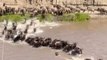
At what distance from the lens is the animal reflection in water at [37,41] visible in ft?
127

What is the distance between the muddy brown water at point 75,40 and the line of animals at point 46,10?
10.5 ft

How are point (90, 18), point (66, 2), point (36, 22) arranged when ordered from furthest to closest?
point (66, 2), point (90, 18), point (36, 22)

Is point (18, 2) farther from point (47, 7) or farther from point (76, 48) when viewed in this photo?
point (76, 48)

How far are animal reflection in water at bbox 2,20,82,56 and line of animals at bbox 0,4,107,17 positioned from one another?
649 centimetres

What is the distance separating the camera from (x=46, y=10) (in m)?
52.6

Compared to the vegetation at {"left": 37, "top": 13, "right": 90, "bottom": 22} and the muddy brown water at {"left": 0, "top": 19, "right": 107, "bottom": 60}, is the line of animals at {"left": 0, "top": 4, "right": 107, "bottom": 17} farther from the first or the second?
the muddy brown water at {"left": 0, "top": 19, "right": 107, "bottom": 60}

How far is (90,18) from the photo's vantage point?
168 ft

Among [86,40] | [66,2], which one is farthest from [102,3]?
[86,40]

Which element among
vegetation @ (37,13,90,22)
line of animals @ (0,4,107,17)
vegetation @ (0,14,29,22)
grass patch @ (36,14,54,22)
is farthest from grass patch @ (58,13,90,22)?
vegetation @ (0,14,29,22)

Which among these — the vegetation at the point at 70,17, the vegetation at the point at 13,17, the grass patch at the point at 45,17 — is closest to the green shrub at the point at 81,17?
the vegetation at the point at 70,17

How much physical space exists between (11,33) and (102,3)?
1567cm

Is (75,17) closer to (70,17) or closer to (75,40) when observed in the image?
(70,17)

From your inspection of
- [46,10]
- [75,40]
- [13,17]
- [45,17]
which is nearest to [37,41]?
[75,40]

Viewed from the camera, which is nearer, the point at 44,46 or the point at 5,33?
the point at 44,46
